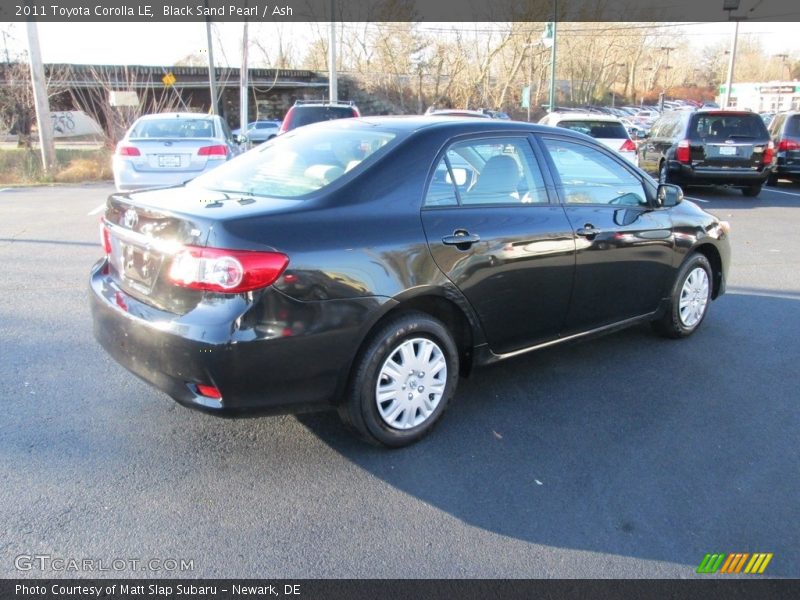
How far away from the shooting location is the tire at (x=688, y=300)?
4.98 meters

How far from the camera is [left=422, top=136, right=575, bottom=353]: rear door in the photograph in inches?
139

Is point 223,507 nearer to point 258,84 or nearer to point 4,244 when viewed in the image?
point 4,244

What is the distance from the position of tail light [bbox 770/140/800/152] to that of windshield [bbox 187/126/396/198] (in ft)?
46.8

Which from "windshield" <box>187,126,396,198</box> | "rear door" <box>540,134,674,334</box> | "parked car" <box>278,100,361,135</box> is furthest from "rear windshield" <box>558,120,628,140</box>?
"windshield" <box>187,126,396,198</box>

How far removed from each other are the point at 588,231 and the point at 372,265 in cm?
168

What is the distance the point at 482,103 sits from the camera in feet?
186

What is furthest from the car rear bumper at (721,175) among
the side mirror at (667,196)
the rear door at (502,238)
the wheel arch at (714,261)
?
the rear door at (502,238)

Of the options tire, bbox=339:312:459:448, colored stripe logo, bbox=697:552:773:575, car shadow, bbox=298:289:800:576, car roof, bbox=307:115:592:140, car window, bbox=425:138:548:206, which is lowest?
colored stripe logo, bbox=697:552:773:575

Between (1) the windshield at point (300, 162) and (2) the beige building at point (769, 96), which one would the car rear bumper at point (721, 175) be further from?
(2) the beige building at point (769, 96)

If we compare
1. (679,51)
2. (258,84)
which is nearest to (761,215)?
(258,84)

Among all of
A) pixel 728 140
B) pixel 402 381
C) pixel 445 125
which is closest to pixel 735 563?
pixel 402 381

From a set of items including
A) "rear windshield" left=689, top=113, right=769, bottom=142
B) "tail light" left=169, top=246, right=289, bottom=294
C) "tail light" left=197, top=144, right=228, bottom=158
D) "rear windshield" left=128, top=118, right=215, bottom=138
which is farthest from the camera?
"rear windshield" left=689, top=113, right=769, bottom=142

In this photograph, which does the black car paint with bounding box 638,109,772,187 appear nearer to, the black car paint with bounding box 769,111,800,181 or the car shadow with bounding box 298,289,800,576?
the black car paint with bounding box 769,111,800,181

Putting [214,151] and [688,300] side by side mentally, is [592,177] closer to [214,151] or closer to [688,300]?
[688,300]
